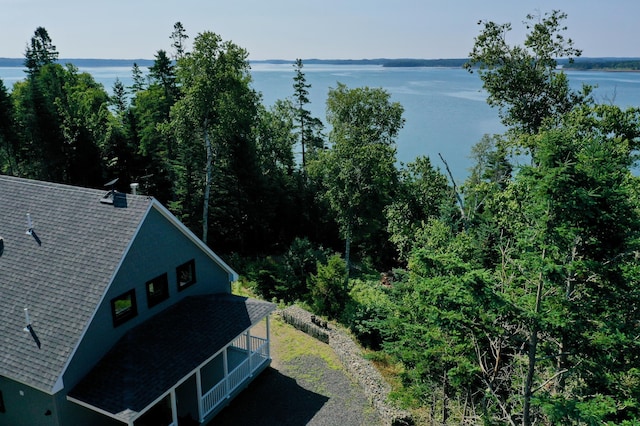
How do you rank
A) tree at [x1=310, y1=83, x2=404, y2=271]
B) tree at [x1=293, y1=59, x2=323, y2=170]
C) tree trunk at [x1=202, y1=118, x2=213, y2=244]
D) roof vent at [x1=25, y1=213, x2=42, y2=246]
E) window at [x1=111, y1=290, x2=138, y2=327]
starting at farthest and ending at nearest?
tree at [x1=293, y1=59, x2=323, y2=170] → tree trunk at [x1=202, y1=118, x2=213, y2=244] → tree at [x1=310, y1=83, x2=404, y2=271] → roof vent at [x1=25, y1=213, x2=42, y2=246] → window at [x1=111, y1=290, x2=138, y2=327]

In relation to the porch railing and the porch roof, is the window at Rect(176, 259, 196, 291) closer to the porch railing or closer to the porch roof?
the porch roof

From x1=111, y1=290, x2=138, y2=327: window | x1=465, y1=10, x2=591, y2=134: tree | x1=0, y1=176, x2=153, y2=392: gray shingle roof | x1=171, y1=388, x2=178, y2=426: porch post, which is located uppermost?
x1=465, y1=10, x2=591, y2=134: tree

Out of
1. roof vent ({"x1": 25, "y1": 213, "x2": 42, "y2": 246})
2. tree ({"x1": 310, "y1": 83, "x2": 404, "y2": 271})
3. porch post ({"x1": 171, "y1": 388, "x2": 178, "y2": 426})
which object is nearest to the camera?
porch post ({"x1": 171, "y1": 388, "x2": 178, "y2": 426})

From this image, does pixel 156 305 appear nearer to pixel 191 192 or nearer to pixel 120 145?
pixel 191 192

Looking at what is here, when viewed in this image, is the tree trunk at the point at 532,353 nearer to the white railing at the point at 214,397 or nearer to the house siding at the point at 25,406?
the white railing at the point at 214,397

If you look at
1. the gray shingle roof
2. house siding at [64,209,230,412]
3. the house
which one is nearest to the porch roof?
the house

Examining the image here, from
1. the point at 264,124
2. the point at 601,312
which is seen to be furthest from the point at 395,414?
the point at 264,124
